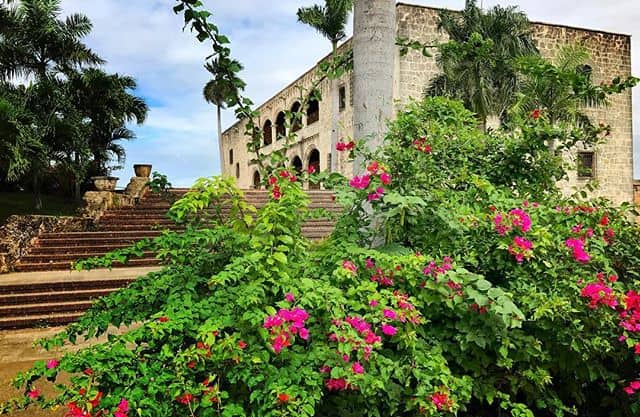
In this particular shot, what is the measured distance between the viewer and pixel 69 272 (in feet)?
23.3

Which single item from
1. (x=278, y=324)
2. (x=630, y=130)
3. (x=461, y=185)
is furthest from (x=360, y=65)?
(x=630, y=130)

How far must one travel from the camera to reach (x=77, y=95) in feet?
60.8

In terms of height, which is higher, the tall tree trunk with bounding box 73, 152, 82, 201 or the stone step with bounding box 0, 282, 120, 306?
the tall tree trunk with bounding box 73, 152, 82, 201

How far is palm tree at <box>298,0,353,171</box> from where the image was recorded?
1744 cm

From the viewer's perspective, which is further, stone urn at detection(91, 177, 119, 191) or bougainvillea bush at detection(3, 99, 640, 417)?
stone urn at detection(91, 177, 119, 191)

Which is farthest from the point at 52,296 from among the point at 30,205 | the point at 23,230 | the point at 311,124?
the point at 311,124

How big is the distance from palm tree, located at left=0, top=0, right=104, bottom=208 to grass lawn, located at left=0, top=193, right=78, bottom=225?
9.65ft

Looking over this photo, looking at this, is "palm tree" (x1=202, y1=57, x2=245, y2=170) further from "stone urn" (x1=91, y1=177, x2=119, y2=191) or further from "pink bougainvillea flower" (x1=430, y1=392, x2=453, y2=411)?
"stone urn" (x1=91, y1=177, x2=119, y2=191)

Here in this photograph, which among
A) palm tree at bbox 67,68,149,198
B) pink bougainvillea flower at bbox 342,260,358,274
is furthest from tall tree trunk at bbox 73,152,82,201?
pink bougainvillea flower at bbox 342,260,358,274

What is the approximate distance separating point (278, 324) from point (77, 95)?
2005 cm

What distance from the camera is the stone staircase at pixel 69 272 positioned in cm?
574

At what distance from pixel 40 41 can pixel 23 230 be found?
1187 cm

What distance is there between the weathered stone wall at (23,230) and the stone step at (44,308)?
196cm

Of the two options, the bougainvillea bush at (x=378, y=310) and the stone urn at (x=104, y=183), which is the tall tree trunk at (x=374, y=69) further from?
the stone urn at (x=104, y=183)
